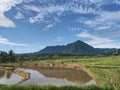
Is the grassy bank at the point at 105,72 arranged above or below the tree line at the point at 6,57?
below

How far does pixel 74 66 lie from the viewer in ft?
311

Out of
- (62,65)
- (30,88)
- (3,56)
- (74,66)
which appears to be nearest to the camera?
(30,88)

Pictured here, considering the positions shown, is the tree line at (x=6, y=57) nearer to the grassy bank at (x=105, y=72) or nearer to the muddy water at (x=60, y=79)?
the grassy bank at (x=105, y=72)

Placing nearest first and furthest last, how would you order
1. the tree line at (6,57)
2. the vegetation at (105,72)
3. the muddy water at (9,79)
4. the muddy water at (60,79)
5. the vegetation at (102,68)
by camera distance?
the vegetation at (105,72), the vegetation at (102,68), the muddy water at (60,79), the muddy water at (9,79), the tree line at (6,57)

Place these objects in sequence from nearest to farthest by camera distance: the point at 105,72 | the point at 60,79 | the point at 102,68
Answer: the point at 60,79
the point at 105,72
the point at 102,68

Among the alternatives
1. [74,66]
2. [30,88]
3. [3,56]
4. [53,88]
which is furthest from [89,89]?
[3,56]

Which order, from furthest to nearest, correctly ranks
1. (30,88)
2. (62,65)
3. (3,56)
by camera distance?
(3,56) → (62,65) → (30,88)

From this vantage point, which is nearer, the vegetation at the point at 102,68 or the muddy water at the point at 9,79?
the vegetation at the point at 102,68

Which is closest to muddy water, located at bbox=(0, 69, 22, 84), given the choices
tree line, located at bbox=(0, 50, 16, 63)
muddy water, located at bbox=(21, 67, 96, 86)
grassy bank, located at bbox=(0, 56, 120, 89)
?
muddy water, located at bbox=(21, 67, 96, 86)

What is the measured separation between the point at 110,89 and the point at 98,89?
4.52 ft

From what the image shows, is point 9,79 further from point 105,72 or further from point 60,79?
point 105,72

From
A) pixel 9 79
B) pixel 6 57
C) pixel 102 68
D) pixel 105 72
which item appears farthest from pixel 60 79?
pixel 6 57

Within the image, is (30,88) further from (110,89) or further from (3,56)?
(3,56)

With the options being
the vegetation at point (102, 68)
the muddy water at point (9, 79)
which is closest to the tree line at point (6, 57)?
the vegetation at point (102, 68)
